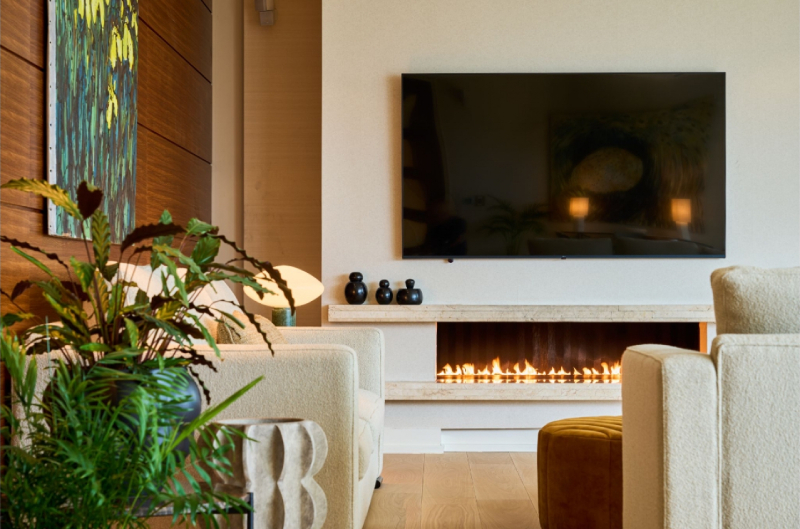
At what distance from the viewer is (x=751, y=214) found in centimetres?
429

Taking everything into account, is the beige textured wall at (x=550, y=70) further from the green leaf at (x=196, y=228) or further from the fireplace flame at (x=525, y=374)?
the green leaf at (x=196, y=228)

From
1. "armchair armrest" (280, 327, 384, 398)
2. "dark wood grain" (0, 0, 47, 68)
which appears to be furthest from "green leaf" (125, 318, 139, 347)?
"armchair armrest" (280, 327, 384, 398)

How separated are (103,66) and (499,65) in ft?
7.11

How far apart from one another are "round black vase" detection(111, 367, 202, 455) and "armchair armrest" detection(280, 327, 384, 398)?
4.81 ft

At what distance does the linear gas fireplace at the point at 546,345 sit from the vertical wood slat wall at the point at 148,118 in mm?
1760

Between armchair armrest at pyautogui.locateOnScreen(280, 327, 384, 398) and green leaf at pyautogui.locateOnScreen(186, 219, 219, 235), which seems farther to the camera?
armchair armrest at pyautogui.locateOnScreen(280, 327, 384, 398)

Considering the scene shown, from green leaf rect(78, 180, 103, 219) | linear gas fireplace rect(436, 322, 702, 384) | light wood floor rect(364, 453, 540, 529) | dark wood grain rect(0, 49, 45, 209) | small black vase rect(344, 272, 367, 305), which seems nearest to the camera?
green leaf rect(78, 180, 103, 219)

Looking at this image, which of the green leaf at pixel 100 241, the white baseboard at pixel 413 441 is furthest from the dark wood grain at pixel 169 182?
the green leaf at pixel 100 241

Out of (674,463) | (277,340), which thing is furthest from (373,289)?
(674,463)

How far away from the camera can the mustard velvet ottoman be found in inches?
93.3

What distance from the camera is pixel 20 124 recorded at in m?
2.45

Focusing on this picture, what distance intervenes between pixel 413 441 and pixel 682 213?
196cm

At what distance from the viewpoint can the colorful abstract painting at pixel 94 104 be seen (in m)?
2.68

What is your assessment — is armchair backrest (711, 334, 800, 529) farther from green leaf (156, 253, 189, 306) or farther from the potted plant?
green leaf (156, 253, 189, 306)
